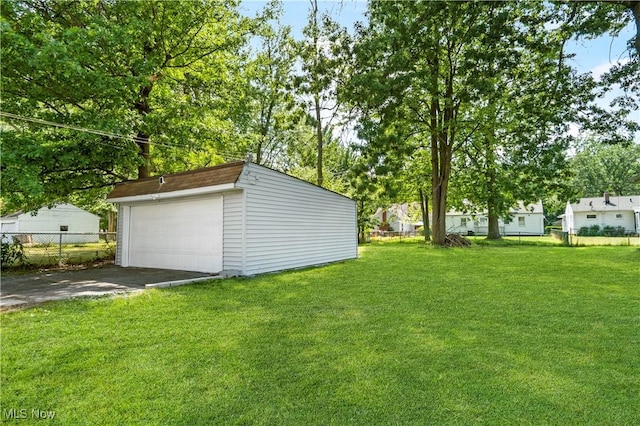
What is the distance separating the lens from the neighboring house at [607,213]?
2978 cm

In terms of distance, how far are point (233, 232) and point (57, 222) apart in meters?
25.0

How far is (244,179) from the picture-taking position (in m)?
8.28

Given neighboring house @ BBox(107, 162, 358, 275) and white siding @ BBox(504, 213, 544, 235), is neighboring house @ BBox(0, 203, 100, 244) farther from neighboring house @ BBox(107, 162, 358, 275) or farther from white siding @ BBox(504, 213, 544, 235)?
white siding @ BBox(504, 213, 544, 235)

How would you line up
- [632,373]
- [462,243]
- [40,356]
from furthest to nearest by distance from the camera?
[462,243] → [40,356] → [632,373]

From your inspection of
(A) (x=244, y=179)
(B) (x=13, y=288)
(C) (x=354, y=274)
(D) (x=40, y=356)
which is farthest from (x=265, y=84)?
(D) (x=40, y=356)

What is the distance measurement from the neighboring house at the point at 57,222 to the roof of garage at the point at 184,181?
1514cm

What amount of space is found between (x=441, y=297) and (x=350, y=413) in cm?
408

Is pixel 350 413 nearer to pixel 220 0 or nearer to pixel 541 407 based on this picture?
pixel 541 407

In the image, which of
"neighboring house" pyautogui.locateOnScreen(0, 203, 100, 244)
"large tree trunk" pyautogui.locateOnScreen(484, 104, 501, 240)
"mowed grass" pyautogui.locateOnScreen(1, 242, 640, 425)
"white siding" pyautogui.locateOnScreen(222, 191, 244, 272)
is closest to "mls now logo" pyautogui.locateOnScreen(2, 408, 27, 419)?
"mowed grass" pyautogui.locateOnScreen(1, 242, 640, 425)

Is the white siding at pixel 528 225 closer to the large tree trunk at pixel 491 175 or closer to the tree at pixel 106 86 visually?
the large tree trunk at pixel 491 175

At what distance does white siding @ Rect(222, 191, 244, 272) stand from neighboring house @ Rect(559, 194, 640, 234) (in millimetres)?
31766

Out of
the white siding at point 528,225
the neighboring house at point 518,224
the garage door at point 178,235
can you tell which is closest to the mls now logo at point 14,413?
the garage door at point 178,235

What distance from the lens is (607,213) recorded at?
30484 mm

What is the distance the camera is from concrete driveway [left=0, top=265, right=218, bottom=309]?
5938mm
